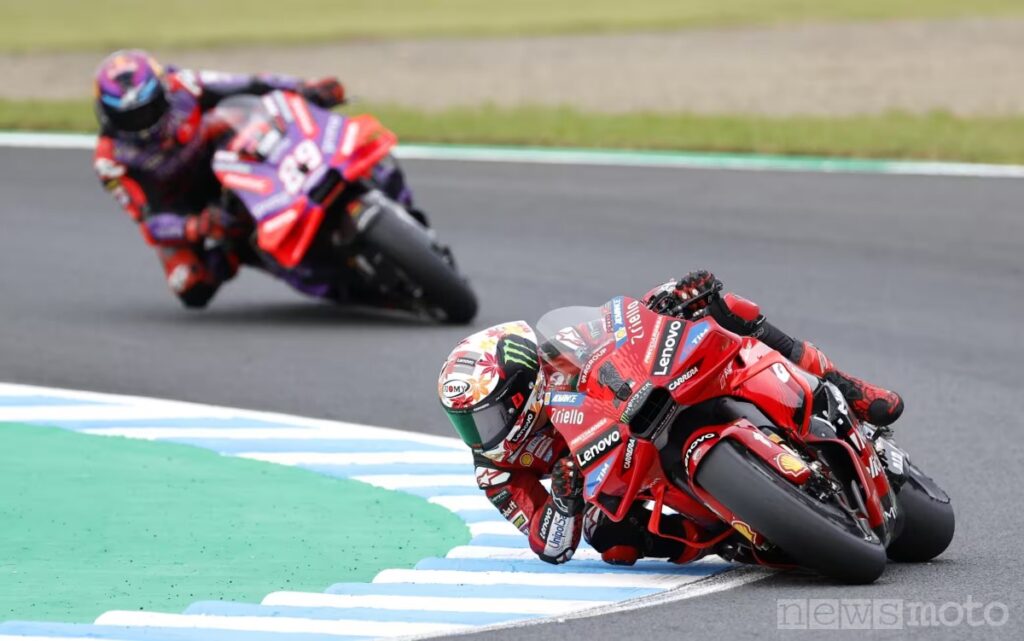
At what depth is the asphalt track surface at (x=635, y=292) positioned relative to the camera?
8.16 m

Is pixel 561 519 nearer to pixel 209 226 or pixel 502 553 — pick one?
pixel 502 553

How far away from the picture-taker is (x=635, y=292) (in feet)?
45.0

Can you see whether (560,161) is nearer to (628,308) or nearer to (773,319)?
(773,319)

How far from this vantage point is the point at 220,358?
39.7 ft

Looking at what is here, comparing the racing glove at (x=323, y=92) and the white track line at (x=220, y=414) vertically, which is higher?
the racing glove at (x=323, y=92)

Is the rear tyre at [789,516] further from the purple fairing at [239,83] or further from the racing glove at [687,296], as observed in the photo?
the purple fairing at [239,83]

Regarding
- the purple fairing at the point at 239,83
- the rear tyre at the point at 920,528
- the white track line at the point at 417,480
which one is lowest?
the purple fairing at the point at 239,83

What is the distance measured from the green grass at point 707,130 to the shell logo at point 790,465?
1245cm

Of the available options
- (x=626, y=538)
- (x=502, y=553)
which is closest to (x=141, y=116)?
(x=502, y=553)

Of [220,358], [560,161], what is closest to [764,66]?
[560,161]

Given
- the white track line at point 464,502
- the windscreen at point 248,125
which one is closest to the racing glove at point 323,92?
the windscreen at point 248,125

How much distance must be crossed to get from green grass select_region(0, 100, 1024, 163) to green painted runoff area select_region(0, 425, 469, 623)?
10788 millimetres

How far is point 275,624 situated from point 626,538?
1.51 metres

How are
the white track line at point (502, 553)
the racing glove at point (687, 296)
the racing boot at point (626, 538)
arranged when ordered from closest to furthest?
the racing glove at point (687, 296), the racing boot at point (626, 538), the white track line at point (502, 553)
